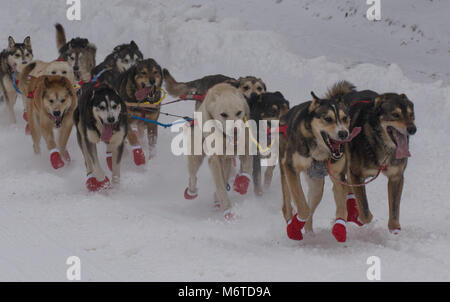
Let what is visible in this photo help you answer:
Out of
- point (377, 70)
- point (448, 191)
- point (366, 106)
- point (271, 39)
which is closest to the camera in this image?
point (366, 106)

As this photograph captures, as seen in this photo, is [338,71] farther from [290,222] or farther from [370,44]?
[290,222]

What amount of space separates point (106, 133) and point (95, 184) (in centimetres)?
51

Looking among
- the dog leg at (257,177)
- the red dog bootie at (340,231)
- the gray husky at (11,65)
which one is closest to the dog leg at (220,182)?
the dog leg at (257,177)

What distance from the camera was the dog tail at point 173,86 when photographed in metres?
6.64

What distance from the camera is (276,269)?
3.58m

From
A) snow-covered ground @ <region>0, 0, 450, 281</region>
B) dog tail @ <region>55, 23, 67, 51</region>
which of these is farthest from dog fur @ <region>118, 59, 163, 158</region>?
dog tail @ <region>55, 23, 67, 51</region>

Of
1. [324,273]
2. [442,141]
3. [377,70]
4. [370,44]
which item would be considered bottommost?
[324,273]

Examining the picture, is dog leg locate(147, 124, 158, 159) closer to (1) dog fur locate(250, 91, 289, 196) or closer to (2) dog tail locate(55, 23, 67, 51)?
(1) dog fur locate(250, 91, 289, 196)

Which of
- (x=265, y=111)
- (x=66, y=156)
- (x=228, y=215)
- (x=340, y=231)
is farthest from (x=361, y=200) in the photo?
(x=66, y=156)

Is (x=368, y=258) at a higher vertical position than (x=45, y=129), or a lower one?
lower

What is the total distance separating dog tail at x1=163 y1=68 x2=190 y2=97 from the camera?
6.64 metres

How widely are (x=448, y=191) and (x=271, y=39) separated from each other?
4942 mm

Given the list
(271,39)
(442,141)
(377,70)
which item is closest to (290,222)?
(442,141)

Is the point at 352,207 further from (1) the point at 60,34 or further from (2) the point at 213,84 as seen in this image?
(1) the point at 60,34
